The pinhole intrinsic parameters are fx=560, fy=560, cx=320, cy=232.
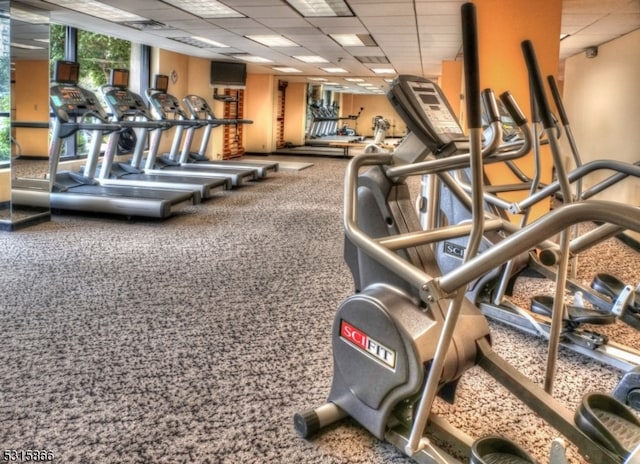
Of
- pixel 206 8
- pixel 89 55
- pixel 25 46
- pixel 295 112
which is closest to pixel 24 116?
pixel 25 46

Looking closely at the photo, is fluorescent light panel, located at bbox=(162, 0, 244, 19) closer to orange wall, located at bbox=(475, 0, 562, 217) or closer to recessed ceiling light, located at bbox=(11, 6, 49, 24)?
recessed ceiling light, located at bbox=(11, 6, 49, 24)

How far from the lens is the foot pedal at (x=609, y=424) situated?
1.52 metres

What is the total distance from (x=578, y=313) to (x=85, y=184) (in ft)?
18.6

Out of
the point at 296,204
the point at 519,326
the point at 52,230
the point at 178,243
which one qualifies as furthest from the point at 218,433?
the point at 296,204

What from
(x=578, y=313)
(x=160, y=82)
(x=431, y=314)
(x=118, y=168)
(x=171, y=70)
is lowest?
(x=578, y=313)

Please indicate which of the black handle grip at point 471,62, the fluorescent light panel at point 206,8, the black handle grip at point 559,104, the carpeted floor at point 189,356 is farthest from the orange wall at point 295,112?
the black handle grip at point 471,62

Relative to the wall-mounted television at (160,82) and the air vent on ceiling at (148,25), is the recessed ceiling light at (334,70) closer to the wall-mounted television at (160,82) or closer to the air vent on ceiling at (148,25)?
the wall-mounted television at (160,82)

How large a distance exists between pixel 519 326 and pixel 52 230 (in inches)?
169

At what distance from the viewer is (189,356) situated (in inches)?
105

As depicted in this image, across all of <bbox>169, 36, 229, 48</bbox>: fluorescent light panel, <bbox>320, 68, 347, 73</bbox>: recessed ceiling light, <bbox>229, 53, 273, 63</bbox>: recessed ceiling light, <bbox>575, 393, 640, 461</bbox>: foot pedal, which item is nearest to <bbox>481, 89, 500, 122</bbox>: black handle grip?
<bbox>575, 393, 640, 461</bbox>: foot pedal

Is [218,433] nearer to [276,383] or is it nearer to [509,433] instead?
[276,383]

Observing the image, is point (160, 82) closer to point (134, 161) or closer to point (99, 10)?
point (134, 161)

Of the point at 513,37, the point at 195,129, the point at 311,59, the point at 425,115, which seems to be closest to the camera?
the point at 425,115

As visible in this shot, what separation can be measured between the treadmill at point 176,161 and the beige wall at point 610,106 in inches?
202
